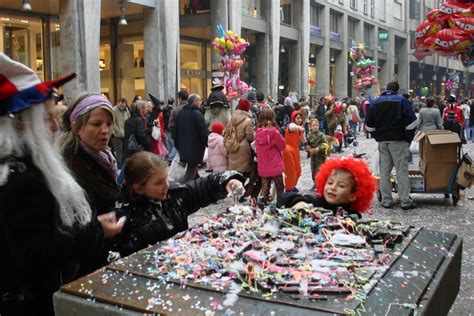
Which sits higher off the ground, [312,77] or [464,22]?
[312,77]

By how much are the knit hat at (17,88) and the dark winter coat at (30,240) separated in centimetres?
21

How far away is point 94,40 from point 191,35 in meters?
11.8

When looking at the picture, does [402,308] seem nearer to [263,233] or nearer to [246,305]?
[246,305]

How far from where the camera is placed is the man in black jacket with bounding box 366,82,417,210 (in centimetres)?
860

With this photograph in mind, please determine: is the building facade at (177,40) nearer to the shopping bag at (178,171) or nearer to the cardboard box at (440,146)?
the shopping bag at (178,171)

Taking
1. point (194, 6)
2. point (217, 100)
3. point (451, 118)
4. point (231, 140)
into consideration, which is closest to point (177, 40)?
point (194, 6)

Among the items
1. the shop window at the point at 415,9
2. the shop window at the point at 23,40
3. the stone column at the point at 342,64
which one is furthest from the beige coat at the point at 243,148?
the shop window at the point at 415,9

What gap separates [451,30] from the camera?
377 inches

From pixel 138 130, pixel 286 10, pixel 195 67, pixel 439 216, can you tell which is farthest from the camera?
pixel 286 10

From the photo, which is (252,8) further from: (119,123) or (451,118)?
(119,123)

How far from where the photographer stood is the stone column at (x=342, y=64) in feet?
131

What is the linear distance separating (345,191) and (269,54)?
25.3 metres

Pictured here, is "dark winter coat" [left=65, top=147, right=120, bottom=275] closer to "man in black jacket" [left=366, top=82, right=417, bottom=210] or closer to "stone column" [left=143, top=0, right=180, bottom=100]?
"man in black jacket" [left=366, top=82, right=417, bottom=210]

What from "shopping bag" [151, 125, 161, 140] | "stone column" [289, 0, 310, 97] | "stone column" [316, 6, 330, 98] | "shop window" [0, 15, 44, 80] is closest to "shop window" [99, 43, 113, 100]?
"shop window" [0, 15, 44, 80]
